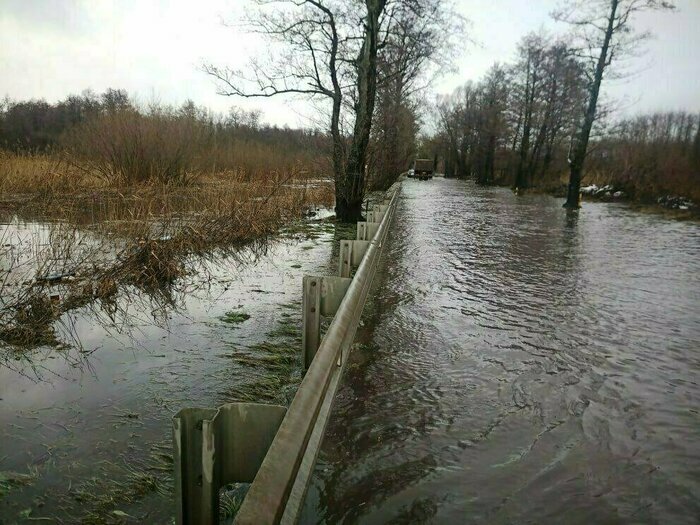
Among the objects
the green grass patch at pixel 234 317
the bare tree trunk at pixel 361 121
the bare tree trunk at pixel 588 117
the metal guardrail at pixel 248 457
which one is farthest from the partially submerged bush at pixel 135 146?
the bare tree trunk at pixel 588 117

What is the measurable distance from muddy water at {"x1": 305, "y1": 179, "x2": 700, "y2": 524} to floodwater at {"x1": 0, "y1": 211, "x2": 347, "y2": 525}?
0.94 m

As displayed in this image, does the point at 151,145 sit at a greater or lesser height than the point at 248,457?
greater

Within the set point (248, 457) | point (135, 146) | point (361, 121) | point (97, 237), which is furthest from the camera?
point (135, 146)

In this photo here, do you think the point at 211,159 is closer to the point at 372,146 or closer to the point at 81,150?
the point at 81,150

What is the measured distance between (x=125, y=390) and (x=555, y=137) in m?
44.6

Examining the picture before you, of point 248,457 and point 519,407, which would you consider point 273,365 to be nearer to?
point 519,407

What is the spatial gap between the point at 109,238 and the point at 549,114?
123 feet

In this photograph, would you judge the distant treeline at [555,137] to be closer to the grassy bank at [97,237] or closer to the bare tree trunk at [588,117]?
→ the bare tree trunk at [588,117]

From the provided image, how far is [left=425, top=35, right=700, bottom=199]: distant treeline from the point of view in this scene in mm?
25938

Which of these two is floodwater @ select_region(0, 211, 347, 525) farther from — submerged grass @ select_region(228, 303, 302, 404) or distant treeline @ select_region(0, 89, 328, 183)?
distant treeline @ select_region(0, 89, 328, 183)

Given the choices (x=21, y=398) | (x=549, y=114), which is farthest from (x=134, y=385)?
(x=549, y=114)

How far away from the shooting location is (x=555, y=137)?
4219 centimetres

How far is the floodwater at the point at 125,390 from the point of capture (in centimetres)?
264

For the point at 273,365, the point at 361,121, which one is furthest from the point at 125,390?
the point at 361,121
